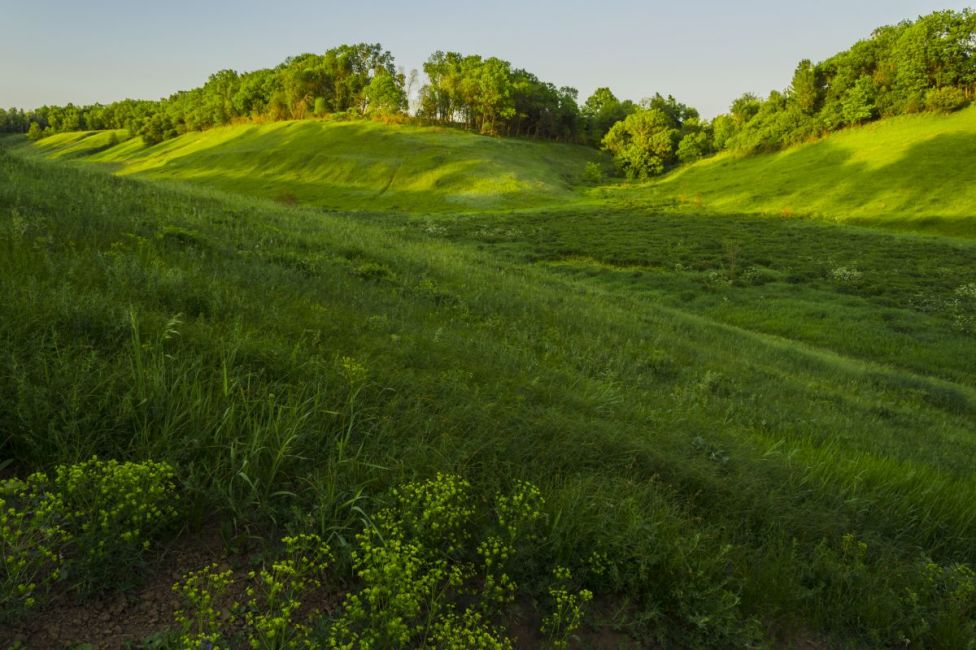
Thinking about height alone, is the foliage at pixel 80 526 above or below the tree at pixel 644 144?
below

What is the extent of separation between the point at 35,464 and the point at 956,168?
83159 millimetres

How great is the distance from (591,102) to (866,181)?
117805mm

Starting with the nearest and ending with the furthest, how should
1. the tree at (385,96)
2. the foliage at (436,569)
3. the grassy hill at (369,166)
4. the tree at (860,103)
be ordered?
the foliage at (436,569), the grassy hill at (369,166), the tree at (860,103), the tree at (385,96)

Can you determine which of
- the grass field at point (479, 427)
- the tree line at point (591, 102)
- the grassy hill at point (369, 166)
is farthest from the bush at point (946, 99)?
the grass field at point (479, 427)

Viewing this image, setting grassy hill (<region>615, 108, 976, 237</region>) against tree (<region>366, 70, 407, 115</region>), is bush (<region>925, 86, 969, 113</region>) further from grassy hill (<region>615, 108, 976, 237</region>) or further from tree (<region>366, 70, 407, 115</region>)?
tree (<region>366, 70, 407, 115</region>)

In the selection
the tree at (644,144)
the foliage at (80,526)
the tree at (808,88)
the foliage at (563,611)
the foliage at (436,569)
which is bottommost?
the foliage at (563,611)

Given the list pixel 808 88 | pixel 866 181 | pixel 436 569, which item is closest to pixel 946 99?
pixel 808 88

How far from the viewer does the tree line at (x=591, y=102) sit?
267 ft

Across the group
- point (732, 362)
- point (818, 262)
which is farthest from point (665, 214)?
point (732, 362)

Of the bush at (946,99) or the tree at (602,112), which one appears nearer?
the bush at (946,99)

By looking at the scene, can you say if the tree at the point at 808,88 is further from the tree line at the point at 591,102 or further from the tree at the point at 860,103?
the tree at the point at 860,103

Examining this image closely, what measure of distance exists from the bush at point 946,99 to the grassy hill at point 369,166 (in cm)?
5612

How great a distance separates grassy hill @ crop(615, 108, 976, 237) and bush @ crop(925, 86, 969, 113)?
1.57 m

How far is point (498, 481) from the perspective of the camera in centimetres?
386
